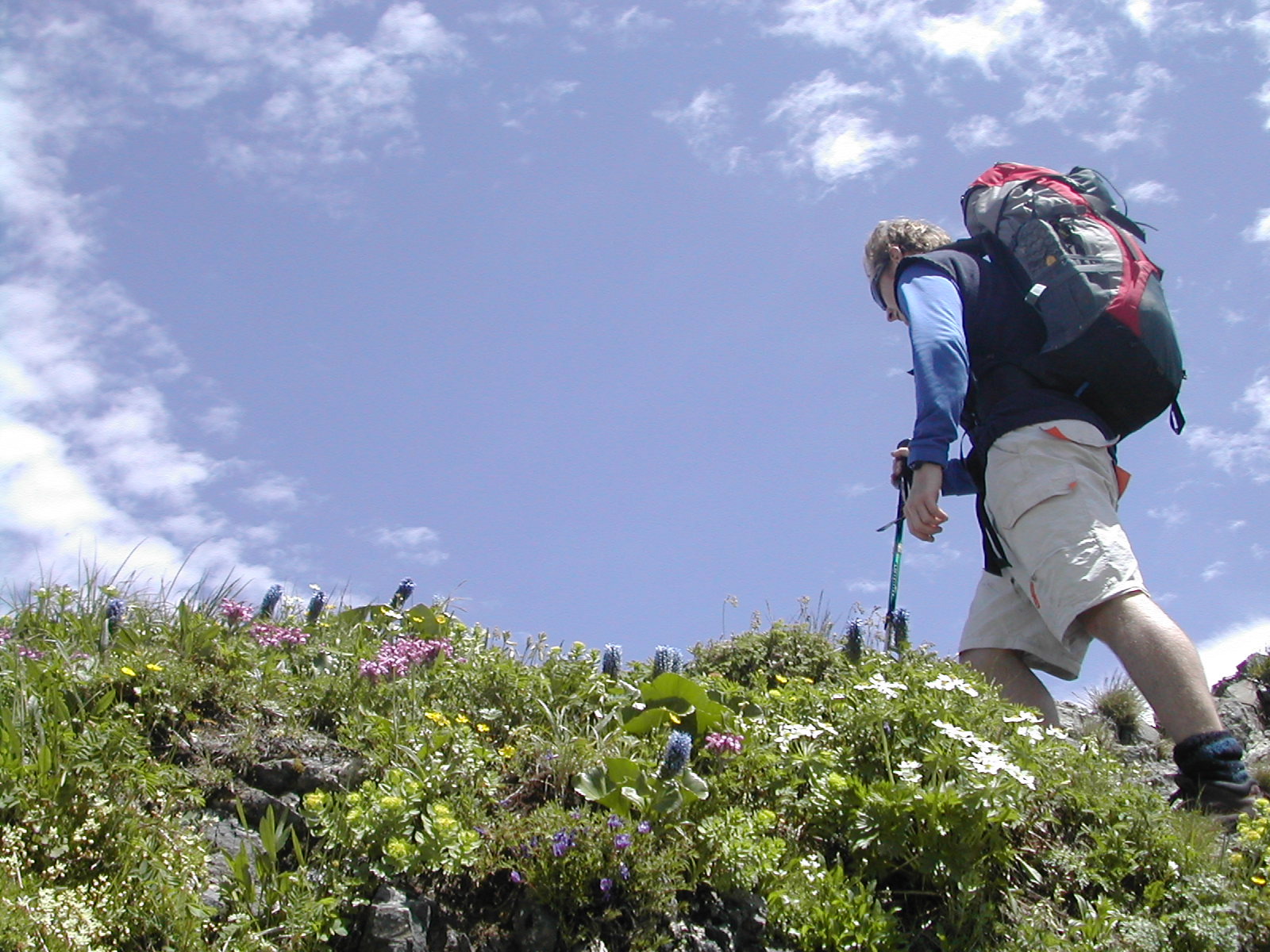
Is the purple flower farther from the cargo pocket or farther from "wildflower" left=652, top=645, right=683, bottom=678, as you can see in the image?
the cargo pocket

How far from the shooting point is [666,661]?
501 centimetres

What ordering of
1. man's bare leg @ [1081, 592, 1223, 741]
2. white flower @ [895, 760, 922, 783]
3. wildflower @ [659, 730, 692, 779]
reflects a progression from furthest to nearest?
man's bare leg @ [1081, 592, 1223, 741] → wildflower @ [659, 730, 692, 779] → white flower @ [895, 760, 922, 783]

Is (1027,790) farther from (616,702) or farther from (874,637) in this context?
(874,637)

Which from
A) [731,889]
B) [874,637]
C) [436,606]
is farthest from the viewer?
[874,637]

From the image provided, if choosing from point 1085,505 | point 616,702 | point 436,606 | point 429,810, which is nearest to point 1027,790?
point 1085,505

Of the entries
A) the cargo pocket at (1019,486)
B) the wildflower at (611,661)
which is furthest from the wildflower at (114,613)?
the cargo pocket at (1019,486)

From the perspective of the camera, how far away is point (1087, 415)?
452 centimetres

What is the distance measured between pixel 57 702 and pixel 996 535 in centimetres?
362

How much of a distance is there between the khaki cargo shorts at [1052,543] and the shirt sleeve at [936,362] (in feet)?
0.99

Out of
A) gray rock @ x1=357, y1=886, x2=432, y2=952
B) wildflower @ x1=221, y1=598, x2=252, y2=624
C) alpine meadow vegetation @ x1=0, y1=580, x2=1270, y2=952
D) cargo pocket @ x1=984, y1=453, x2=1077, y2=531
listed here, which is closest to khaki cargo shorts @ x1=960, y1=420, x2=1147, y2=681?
cargo pocket @ x1=984, y1=453, x2=1077, y2=531

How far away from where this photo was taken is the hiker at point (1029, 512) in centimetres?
384

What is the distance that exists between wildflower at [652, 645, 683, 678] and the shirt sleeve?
1.42 meters

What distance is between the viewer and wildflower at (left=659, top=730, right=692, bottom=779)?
3.63 m

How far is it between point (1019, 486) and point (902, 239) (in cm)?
153
